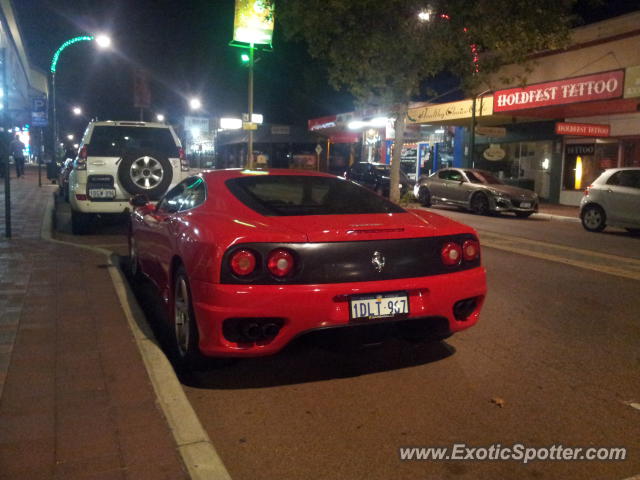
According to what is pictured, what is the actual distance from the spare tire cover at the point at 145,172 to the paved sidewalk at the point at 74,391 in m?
2.86

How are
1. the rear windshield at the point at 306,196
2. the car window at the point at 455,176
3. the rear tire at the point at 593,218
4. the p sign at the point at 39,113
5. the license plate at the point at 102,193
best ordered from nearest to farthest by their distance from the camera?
the rear windshield at the point at 306,196, the license plate at the point at 102,193, the rear tire at the point at 593,218, the car window at the point at 455,176, the p sign at the point at 39,113

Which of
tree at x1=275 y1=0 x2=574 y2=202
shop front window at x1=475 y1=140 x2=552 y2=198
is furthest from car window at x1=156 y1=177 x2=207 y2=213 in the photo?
shop front window at x1=475 y1=140 x2=552 y2=198

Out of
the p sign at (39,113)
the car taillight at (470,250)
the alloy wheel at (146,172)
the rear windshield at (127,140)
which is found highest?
the p sign at (39,113)

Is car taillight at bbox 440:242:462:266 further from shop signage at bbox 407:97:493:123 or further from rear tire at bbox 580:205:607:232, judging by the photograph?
shop signage at bbox 407:97:493:123

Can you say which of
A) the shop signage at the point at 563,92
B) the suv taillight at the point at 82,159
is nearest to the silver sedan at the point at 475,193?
the shop signage at the point at 563,92

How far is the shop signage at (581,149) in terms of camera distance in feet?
71.9

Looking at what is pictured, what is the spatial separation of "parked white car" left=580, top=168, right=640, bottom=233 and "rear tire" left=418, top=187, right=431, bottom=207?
667 centimetres

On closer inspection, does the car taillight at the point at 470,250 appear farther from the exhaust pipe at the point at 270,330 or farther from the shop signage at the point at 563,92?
the shop signage at the point at 563,92

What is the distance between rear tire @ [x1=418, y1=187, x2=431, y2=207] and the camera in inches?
803

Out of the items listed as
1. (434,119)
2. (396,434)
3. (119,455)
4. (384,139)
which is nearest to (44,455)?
(119,455)

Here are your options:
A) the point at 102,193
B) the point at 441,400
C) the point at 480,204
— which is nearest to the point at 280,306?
the point at 441,400

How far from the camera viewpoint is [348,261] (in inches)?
149

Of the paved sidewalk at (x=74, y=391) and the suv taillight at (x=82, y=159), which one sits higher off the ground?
the suv taillight at (x=82, y=159)

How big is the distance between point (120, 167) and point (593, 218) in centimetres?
1037
